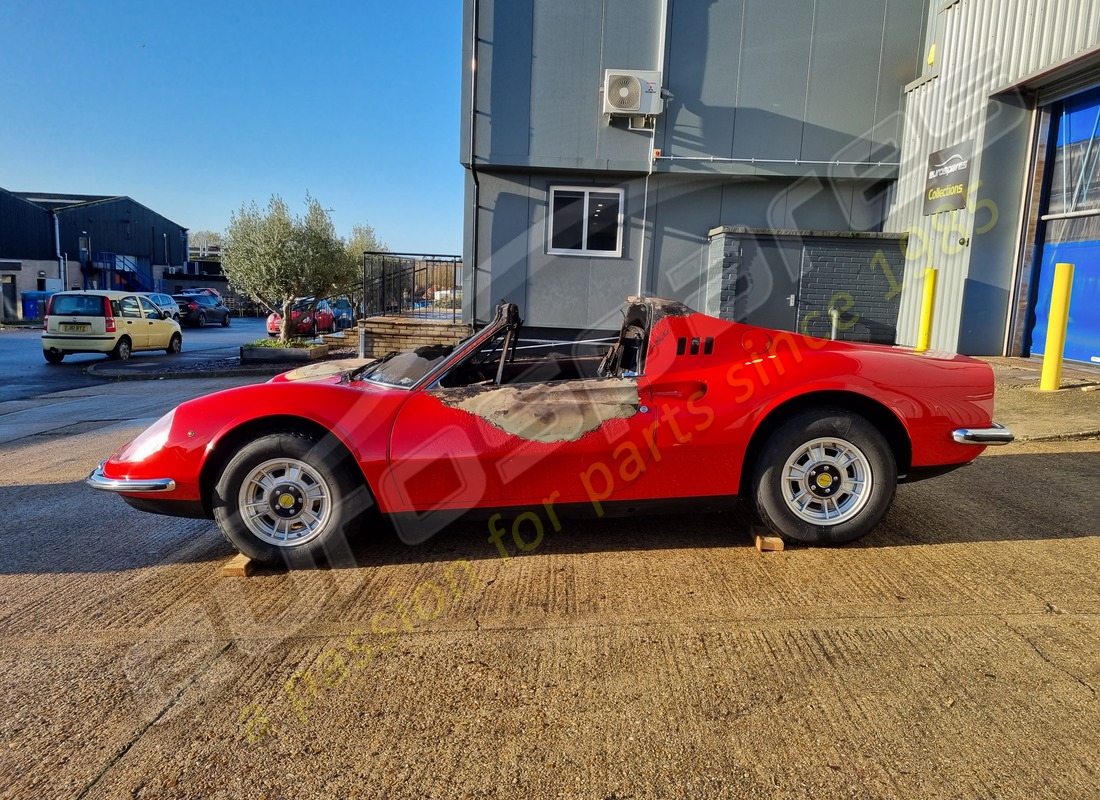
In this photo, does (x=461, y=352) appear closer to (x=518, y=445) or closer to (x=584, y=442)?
(x=518, y=445)

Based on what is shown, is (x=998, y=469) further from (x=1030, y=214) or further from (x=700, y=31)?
(x=700, y=31)

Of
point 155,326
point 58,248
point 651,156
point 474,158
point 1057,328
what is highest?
point 58,248

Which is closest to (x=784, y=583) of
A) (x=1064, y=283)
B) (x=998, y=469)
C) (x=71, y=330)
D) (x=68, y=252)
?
(x=998, y=469)

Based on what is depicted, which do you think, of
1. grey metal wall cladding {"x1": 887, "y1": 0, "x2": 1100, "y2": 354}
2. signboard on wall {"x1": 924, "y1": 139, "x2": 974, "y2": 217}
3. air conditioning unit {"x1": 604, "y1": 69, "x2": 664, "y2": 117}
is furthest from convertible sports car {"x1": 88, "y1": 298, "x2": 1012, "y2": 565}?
air conditioning unit {"x1": 604, "y1": 69, "x2": 664, "y2": 117}

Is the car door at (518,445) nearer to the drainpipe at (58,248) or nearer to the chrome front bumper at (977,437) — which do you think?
the chrome front bumper at (977,437)

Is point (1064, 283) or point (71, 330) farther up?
point (1064, 283)

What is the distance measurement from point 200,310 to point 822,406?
32962 mm

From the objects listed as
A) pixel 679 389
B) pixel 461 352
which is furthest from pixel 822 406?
pixel 461 352

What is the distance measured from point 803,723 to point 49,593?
3.29 m

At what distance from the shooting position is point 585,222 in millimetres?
11688

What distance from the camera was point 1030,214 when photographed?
838cm

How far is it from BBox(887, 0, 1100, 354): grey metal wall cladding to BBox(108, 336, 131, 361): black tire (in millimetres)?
16752

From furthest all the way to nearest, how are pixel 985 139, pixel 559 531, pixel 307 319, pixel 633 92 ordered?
pixel 307 319 → pixel 633 92 → pixel 985 139 → pixel 559 531

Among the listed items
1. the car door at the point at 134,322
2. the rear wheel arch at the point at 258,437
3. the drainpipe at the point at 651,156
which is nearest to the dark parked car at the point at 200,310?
the car door at the point at 134,322
